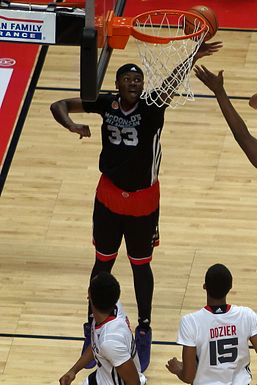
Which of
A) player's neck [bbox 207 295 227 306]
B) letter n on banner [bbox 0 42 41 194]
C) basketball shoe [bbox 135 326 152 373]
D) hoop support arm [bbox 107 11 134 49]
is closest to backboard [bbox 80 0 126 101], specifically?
hoop support arm [bbox 107 11 134 49]

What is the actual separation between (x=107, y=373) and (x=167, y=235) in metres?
2.72

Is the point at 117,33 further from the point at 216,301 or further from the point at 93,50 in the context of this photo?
the point at 216,301

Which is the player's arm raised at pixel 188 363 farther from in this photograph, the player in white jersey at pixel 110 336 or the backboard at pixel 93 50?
the backboard at pixel 93 50

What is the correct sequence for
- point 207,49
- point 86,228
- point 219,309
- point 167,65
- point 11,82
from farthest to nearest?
1. point 11,82
2. point 86,228
3. point 167,65
4. point 207,49
5. point 219,309

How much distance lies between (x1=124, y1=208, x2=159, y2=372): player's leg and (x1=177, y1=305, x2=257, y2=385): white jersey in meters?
1.36

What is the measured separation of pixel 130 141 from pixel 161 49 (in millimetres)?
637

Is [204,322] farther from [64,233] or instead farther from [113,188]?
[64,233]

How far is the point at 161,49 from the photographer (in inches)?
291

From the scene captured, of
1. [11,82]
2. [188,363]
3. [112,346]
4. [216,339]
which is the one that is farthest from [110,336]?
[11,82]

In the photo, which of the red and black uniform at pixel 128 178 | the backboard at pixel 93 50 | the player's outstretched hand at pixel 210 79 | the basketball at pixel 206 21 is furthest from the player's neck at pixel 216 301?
the basketball at pixel 206 21

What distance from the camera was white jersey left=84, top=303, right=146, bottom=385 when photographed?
6.16 metres

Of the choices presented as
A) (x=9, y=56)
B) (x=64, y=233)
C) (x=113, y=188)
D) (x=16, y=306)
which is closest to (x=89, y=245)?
(x=64, y=233)

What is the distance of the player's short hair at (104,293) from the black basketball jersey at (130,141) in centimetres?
124

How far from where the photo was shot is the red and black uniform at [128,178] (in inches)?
285
